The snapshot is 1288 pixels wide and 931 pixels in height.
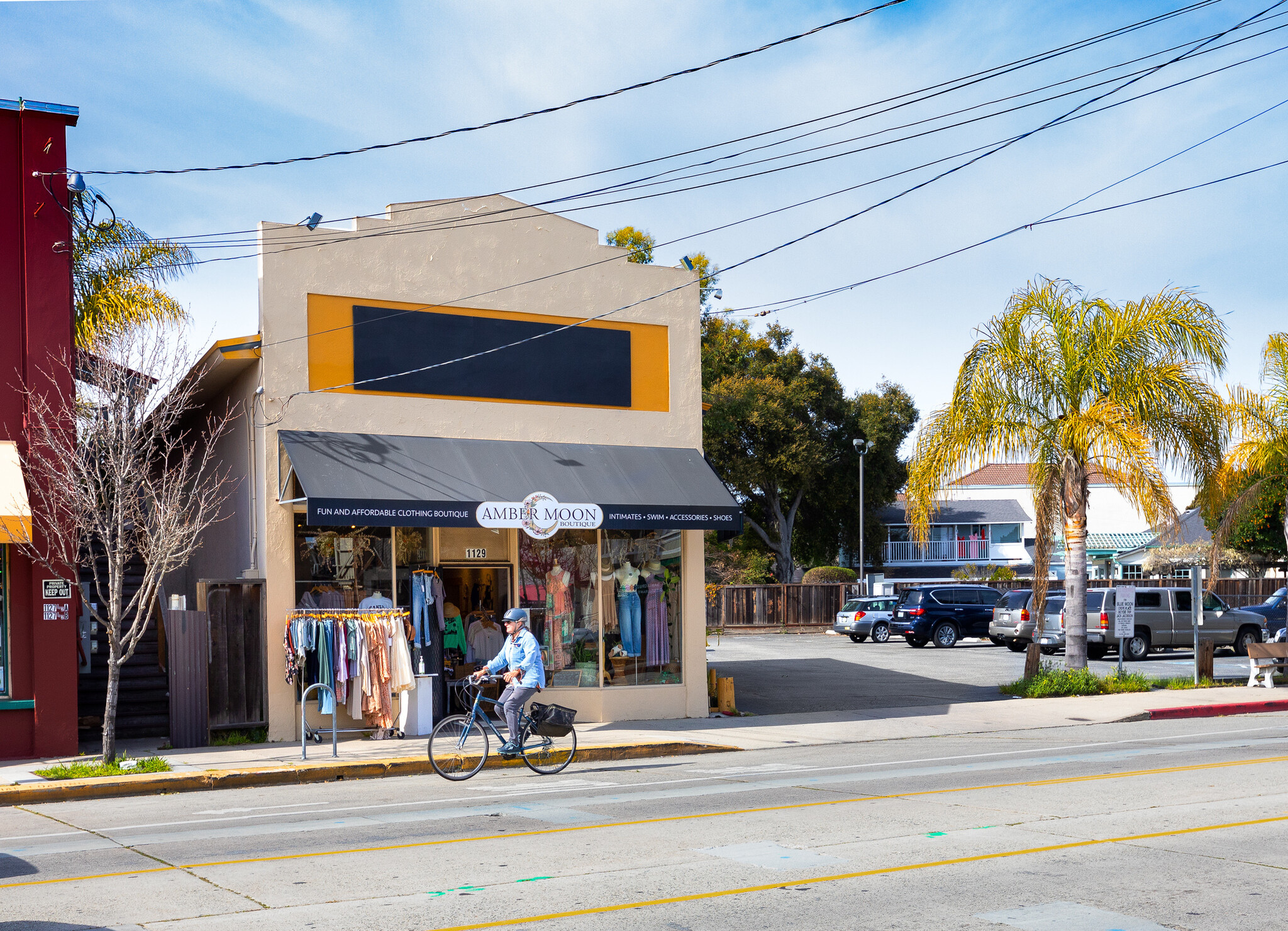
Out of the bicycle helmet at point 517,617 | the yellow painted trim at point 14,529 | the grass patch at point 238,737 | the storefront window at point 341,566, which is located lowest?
the grass patch at point 238,737

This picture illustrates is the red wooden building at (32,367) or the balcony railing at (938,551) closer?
the red wooden building at (32,367)

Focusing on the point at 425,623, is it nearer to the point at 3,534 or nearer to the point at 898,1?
the point at 3,534

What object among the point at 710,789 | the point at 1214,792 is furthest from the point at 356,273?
the point at 1214,792

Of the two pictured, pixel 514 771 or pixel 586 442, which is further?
pixel 586 442

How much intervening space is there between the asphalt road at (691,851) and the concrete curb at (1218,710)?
219 inches

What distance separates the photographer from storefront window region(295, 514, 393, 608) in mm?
16312

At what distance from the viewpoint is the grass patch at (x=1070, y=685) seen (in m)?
21.4

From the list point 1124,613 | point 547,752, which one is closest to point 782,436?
point 1124,613

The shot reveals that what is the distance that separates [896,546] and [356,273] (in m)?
55.1

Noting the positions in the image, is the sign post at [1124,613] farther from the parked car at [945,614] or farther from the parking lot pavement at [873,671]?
the parked car at [945,614]

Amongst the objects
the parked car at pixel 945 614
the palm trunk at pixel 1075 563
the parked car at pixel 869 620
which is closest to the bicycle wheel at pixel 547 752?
the palm trunk at pixel 1075 563

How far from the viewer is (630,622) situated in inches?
719

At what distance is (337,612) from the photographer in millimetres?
16016

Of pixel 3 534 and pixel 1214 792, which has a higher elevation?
pixel 3 534
